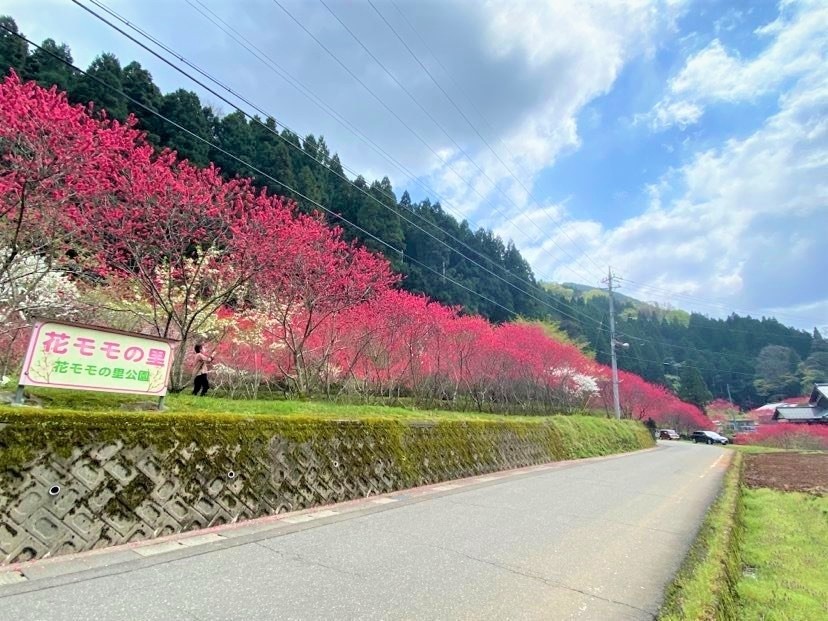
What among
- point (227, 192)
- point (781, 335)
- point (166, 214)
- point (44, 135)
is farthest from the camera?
point (781, 335)

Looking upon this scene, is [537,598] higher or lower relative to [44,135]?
lower

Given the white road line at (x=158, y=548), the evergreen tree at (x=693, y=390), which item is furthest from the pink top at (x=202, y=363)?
the evergreen tree at (x=693, y=390)

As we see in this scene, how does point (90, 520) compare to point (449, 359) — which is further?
point (449, 359)

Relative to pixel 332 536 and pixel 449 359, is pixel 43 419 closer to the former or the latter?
pixel 332 536

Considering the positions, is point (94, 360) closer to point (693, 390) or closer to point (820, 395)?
point (820, 395)

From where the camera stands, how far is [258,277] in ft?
40.4

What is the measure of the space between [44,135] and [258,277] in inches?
221

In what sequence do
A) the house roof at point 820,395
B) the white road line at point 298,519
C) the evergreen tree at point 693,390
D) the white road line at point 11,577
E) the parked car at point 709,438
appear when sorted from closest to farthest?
the white road line at point 11,577
the white road line at point 298,519
the parked car at point 709,438
the house roof at point 820,395
the evergreen tree at point 693,390

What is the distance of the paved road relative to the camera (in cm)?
310

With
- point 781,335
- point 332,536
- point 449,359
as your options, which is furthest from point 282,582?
point 781,335

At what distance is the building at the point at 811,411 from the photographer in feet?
162

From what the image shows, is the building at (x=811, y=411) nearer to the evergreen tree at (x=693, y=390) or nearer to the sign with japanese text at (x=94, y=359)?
the evergreen tree at (x=693, y=390)

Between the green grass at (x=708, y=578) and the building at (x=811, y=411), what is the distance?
5631 cm

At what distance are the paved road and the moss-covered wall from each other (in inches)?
15.1
